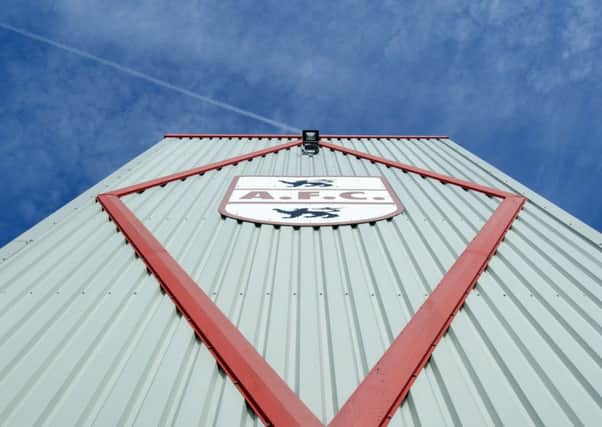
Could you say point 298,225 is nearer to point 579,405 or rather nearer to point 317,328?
point 317,328

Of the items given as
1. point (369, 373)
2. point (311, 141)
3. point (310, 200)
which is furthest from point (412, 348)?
point (311, 141)

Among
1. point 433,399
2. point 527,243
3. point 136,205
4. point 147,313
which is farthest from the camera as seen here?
point 136,205

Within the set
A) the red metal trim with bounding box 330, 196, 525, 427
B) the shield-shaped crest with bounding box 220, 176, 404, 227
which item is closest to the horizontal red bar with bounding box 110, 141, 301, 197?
the shield-shaped crest with bounding box 220, 176, 404, 227

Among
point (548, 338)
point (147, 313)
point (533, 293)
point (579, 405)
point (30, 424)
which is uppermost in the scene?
point (533, 293)

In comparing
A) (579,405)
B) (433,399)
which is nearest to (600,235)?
(579,405)

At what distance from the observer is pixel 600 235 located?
3.82 metres

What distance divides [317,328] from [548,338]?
5.18 feet

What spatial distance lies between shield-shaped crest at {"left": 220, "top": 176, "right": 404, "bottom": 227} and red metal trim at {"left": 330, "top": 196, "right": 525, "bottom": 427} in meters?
1.20

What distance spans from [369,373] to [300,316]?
71 cm

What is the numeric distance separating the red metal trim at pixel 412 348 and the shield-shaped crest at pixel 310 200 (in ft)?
3.94

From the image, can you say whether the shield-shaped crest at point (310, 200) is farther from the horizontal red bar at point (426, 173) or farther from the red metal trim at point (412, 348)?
the red metal trim at point (412, 348)

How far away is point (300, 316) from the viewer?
269 cm

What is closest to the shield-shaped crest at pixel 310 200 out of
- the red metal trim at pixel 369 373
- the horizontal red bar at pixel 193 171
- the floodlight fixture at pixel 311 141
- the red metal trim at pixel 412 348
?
the horizontal red bar at pixel 193 171

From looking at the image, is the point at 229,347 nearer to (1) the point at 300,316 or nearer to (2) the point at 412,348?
(1) the point at 300,316
